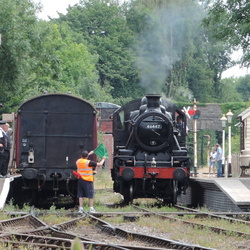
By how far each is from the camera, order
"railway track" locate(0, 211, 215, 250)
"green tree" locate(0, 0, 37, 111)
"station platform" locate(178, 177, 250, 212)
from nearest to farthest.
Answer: "railway track" locate(0, 211, 215, 250)
"station platform" locate(178, 177, 250, 212)
"green tree" locate(0, 0, 37, 111)

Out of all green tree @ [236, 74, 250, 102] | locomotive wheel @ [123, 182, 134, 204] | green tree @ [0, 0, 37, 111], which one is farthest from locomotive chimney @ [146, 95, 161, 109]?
green tree @ [236, 74, 250, 102]

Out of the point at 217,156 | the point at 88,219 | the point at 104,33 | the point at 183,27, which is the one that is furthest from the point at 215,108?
the point at 88,219

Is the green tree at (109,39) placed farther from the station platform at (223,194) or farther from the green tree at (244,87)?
the station platform at (223,194)

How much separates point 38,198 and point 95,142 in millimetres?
2762

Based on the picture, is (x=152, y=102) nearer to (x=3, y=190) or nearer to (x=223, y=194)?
(x=223, y=194)

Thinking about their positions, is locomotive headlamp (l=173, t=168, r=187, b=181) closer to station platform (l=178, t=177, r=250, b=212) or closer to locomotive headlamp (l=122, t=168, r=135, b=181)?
station platform (l=178, t=177, r=250, b=212)

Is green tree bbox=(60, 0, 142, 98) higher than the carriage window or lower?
higher

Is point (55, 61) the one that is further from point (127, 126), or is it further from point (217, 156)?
→ point (127, 126)

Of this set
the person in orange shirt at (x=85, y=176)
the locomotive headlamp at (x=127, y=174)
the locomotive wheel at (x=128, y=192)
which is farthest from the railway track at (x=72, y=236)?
the locomotive wheel at (x=128, y=192)

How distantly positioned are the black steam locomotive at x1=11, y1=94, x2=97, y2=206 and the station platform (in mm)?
3103

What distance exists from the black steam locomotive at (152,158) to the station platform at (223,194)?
67 centimetres

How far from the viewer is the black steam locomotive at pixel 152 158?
16.7 m

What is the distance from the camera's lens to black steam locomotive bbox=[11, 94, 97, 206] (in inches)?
669

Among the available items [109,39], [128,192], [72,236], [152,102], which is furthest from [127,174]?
[109,39]
